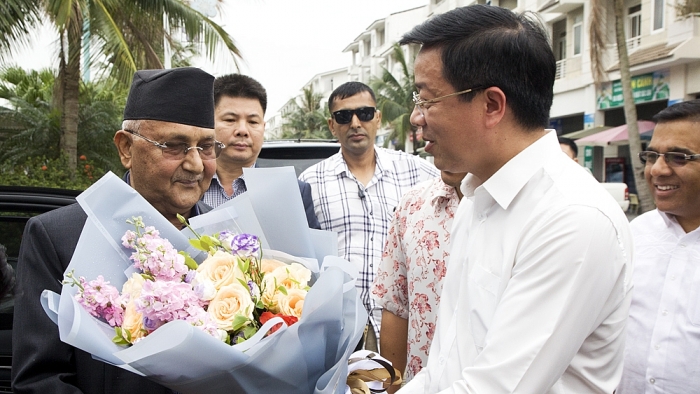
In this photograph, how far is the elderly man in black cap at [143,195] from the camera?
5.95 feet

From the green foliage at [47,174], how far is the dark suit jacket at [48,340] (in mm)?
11330

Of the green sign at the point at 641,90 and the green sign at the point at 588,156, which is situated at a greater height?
the green sign at the point at 641,90

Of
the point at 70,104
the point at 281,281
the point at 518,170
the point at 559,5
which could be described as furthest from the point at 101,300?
the point at 559,5

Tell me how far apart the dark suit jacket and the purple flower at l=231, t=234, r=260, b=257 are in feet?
1.76

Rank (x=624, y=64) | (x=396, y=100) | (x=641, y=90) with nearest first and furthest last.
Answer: (x=624, y=64), (x=641, y=90), (x=396, y=100)

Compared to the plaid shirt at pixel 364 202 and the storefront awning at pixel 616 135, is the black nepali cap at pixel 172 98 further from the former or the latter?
the storefront awning at pixel 616 135

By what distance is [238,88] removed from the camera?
A: 3770mm

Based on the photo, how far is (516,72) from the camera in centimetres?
170

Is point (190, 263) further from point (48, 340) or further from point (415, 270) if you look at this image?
point (415, 270)

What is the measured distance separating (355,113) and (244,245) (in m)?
2.55

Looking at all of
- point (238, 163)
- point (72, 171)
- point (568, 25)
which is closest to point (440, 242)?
point (238, 163)

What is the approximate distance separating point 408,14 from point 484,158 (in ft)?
186

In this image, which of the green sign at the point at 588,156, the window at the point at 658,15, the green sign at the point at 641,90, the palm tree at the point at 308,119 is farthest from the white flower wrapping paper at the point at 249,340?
the palm tree at the point at 308,119

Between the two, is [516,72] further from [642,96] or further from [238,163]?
[642,96]
